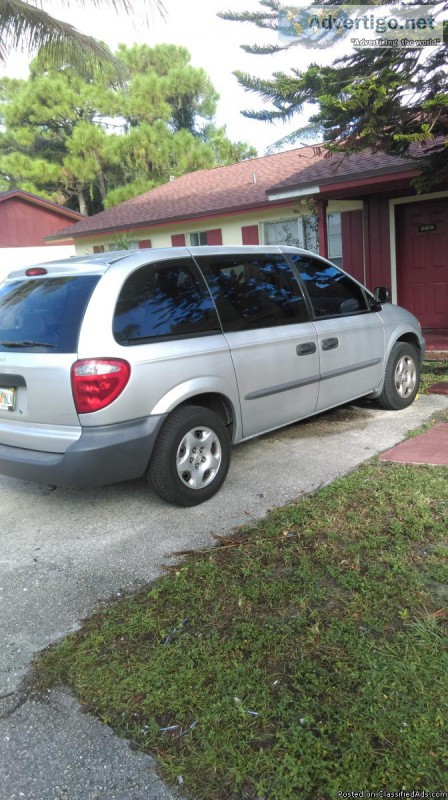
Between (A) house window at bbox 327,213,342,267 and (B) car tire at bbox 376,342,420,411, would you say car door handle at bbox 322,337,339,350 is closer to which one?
(B) car tire at bbox 376,342,420,411

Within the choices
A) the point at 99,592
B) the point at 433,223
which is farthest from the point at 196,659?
the point at 433,223

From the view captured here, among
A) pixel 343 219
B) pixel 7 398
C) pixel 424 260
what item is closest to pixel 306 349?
pixel 7 398

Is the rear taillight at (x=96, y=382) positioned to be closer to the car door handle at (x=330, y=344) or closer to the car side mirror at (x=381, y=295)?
the car door handle at (x=330, y=344)

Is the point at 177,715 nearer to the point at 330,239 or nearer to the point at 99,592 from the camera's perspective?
the point at 99,592

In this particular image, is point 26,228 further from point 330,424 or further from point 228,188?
point 330,424

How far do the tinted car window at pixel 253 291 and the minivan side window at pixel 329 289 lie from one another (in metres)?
0.19

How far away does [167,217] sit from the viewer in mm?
14680

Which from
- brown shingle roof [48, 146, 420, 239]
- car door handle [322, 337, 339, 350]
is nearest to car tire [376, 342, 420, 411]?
car door handle [322, 337, 339, 350]

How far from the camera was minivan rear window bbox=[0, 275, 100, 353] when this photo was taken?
3.87 metres

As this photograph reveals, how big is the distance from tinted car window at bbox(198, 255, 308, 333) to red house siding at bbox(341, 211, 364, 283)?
23.4 ft

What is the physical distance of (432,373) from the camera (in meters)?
8.23

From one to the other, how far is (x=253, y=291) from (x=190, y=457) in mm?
1448

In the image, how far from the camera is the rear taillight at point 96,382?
373 cm

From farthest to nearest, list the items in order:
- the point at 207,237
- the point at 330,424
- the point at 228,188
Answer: the point at 228,188
the point at 207,237
the point at 330,424
